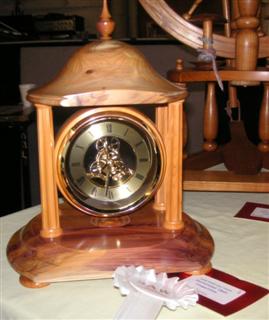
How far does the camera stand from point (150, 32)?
3225 millimetres

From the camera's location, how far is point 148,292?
60cm

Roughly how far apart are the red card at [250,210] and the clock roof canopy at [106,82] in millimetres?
349

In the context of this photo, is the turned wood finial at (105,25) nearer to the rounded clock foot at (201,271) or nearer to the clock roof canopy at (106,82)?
the clock roof canopy at (106,82)

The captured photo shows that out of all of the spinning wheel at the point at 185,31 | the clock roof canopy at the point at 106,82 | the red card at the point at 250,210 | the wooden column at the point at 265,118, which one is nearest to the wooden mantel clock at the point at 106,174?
the clock roof canopy at the point at 106,82

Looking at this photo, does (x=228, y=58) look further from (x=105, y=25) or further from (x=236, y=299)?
(x=236, y=299)

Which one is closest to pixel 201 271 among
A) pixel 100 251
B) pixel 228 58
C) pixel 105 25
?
pixel 100 251

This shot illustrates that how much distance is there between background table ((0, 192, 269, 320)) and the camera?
605 millimetres

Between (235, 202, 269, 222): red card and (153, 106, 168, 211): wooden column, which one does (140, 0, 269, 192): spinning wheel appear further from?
(153, 106, 168, 211): wooden column

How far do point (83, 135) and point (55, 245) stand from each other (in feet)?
0.53

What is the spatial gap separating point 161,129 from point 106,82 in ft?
0.61

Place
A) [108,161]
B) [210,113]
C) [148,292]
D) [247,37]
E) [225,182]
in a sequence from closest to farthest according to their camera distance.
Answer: [148,292] → [108,161] → [247,37] → [225,182] → [210,113]

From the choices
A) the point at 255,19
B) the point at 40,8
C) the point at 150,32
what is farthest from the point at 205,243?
the point at 40,8

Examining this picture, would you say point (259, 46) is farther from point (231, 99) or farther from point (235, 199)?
point (235, 199)

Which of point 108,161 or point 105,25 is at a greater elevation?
point 105,25
